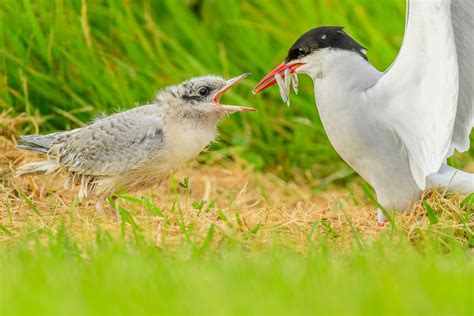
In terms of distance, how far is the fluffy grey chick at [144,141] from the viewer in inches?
179

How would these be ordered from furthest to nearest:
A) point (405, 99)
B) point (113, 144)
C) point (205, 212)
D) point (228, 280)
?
point (113, 144) < point (205, 212) < point (405, 99) < point (228, 280)

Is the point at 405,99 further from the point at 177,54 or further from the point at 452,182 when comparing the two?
the point at 177,54

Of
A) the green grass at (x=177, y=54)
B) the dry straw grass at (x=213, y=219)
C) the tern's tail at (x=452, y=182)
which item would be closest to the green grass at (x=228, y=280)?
the dry straw grass at (x=213, y=219)

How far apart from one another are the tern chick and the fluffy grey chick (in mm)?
430

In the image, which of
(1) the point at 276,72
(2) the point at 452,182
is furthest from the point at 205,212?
(2) the point at 452,182

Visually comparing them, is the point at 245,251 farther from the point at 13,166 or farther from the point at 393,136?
the point at 13,166

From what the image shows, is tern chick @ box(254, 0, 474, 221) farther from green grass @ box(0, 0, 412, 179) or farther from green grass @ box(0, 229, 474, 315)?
green grass @ box(0, 0, 412, 179)

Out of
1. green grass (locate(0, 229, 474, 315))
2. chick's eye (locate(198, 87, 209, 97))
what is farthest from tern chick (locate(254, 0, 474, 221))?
green grass (locate(0, 229, 474, 315))

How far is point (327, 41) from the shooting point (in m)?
4.41

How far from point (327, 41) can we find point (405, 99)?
0.52m

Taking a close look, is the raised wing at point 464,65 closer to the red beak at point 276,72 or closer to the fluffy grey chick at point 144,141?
the red beak at point 276,72

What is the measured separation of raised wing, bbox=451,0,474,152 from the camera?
4.02m

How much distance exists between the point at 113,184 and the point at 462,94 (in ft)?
5.52

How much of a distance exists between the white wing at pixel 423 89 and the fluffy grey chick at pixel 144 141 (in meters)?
0.82
